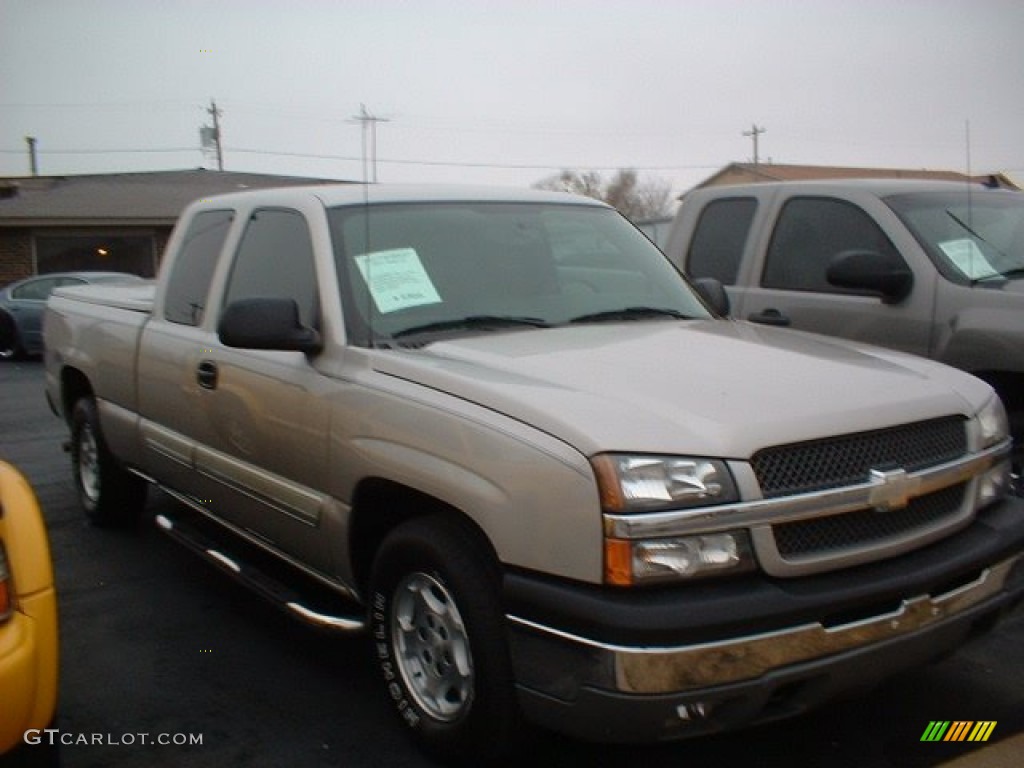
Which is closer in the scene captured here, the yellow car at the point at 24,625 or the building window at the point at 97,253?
the yellow car at the point at 24,625

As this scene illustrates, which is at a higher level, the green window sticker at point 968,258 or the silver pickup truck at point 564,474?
the green window sticker at point 968,258

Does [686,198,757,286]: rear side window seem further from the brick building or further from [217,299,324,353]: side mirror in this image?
the brick building

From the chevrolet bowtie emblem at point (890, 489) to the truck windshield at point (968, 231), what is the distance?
251 centimetres

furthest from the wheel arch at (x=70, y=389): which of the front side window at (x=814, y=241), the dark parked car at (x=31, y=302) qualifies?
the dark parked car at (x=31, y=302)

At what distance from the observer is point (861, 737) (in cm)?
349

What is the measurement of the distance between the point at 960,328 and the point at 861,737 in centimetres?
232

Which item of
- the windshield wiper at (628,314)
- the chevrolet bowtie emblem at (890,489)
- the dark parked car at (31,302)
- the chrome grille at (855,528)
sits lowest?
the dark parked car at (31,302)

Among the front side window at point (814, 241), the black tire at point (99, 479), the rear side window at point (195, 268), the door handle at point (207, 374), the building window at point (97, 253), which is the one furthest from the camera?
the building window at point (97, 253)

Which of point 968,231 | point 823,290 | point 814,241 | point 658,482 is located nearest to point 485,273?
point 658,482

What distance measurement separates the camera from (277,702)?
388cm

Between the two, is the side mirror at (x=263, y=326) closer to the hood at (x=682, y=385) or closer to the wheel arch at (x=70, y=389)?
the hood at (x=682, y=385)

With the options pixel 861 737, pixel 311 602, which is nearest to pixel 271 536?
pixel 311 602

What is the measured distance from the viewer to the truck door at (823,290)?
5316 mm

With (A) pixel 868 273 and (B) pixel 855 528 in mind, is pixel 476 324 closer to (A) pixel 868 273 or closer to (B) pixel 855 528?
(B) pixel 855 528
